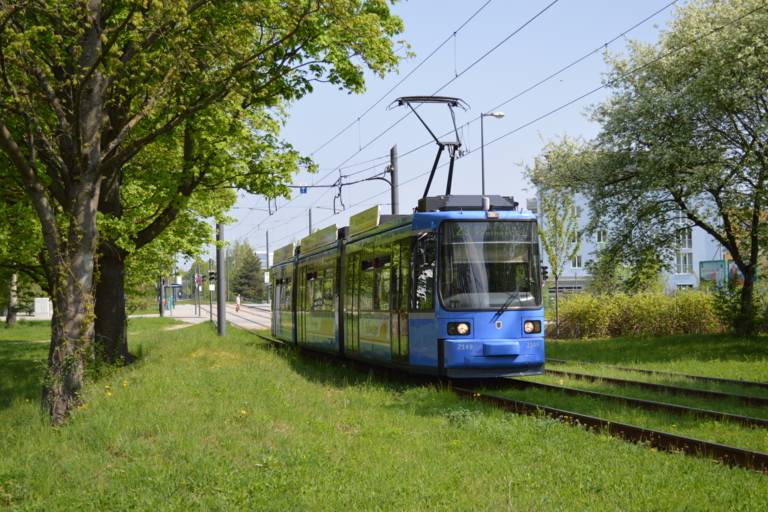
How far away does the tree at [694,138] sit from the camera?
802 inches

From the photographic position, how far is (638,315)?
1078 inches

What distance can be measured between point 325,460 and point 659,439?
356cm

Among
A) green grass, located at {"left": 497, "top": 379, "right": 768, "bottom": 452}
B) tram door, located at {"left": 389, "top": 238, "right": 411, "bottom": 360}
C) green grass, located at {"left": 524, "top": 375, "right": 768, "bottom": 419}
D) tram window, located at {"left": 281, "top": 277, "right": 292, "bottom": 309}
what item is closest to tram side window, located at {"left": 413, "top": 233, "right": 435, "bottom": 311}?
tram door, located at {"left": 389, "top": 238, "right": 411, "bottom": 360}

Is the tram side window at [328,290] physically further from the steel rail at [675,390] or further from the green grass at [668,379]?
the steel rail at [675,390]

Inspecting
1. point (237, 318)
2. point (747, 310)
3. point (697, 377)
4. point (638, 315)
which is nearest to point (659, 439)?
point (697, 377)

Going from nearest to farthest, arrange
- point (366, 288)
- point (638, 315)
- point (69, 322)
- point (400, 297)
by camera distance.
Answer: point (69, 322) < point (400, 297) < point (366, 288) < point (638, 315)

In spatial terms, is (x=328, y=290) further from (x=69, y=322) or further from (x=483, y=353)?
(x=69, y=322)

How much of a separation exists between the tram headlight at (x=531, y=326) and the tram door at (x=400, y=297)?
2023mm

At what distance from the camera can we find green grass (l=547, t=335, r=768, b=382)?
17.0m

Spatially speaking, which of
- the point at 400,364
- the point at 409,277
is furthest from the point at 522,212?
the point at 400,364

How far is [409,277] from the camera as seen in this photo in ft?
46.5

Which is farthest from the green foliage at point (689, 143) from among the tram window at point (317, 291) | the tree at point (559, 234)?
the tram window at point (317, 291)

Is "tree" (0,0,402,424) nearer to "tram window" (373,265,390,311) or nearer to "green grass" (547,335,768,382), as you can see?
"tram window" (373,265,390,311)

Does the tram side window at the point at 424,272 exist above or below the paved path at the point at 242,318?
above
